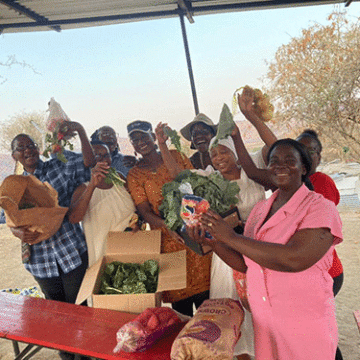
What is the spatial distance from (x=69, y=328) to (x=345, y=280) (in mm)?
4118

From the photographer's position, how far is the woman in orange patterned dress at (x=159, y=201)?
104 inches

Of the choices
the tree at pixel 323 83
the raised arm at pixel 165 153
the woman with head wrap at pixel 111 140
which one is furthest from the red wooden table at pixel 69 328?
the tree at pixel 323 83

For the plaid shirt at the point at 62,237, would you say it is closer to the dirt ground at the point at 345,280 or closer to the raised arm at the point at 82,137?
the raised arm at the point at 82,137

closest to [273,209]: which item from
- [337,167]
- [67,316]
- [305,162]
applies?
[305,162]

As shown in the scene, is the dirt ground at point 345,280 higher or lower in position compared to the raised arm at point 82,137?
lower

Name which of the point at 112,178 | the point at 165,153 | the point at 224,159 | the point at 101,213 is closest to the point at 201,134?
the point at 165,153

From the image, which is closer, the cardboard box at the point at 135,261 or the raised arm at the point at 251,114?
the cardboard box at the point at 135,261

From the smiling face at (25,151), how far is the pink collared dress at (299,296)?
204cm

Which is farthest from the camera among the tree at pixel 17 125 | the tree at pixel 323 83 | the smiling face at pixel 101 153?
the tree at pixel 17 125

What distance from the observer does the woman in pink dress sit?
1.48 metres

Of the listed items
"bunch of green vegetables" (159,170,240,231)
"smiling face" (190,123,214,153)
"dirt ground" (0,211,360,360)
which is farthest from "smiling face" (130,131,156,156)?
"dirt ground" (0,211,360,360)

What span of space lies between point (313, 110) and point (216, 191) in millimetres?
6895

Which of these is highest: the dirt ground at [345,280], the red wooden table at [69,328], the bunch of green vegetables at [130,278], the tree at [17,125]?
the tree at [17,125]

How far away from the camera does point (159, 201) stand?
2.66 m
